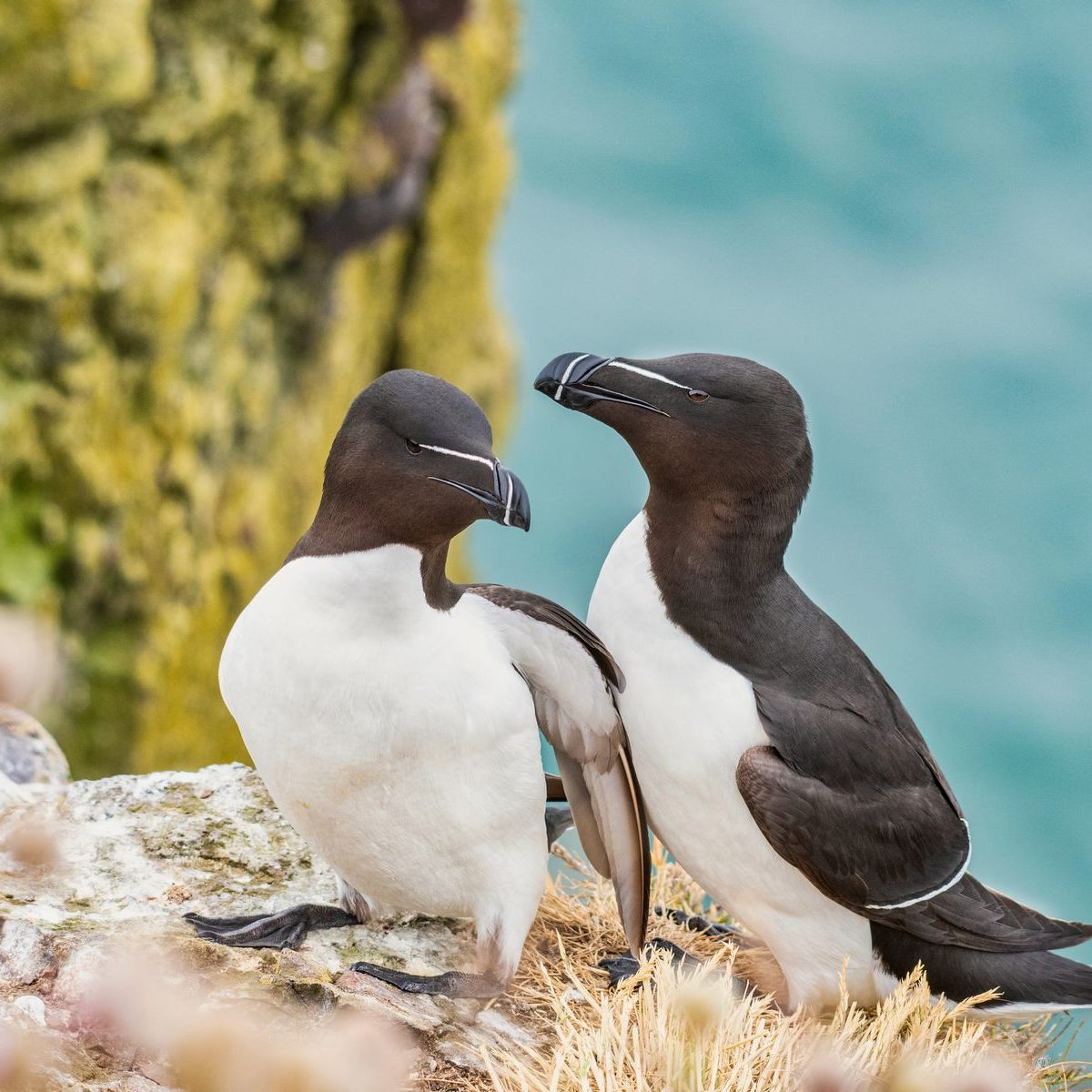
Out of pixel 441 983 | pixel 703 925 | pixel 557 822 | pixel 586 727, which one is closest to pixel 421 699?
pixel 586 727


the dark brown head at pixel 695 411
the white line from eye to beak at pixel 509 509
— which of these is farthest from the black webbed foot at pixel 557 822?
the white line from eye to beak at pixel 509 509

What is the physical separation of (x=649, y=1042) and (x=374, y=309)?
9.27m

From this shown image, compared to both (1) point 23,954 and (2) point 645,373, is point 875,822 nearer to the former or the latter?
(2) point 645,373

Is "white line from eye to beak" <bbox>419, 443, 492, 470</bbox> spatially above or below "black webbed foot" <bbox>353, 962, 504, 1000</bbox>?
above

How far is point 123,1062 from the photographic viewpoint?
9.27 ft

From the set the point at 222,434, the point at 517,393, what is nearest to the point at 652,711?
the point at 222,434

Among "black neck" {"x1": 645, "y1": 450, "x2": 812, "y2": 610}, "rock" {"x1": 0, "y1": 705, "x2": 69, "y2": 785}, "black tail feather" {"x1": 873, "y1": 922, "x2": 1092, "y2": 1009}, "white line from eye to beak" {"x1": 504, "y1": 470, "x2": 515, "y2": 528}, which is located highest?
"white line from eye to beak" {"x1": 504, "y1": 470, "x2": 515, "y2": 528}

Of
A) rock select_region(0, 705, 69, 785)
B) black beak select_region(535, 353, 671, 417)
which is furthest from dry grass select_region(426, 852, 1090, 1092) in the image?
rock select_region(0, 705, 69, 785)

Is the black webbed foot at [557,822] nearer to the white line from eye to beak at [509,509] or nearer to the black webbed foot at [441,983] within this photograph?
the black webbed foot at [441,983]

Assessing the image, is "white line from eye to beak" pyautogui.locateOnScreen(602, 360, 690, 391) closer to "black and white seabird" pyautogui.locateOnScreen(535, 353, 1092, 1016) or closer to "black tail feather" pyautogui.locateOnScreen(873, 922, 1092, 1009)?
"black and white seabird" pyautogui.locateOnScreen(535, 353, 1092, 1016)

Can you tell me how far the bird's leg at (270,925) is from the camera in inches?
133

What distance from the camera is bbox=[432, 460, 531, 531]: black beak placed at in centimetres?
279

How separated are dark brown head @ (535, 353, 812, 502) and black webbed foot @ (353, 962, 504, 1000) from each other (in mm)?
1214

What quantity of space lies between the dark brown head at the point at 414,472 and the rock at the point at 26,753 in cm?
167
